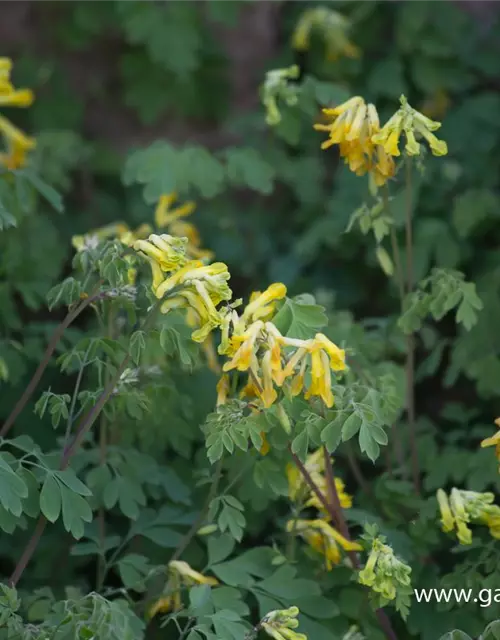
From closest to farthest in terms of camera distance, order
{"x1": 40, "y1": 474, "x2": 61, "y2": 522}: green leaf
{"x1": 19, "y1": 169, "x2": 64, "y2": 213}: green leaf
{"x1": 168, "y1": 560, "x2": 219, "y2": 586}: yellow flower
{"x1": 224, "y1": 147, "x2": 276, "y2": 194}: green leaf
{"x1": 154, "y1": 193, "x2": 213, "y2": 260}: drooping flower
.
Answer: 1. {"x1": 40, "y1": 474, "x2": 61, "y2": 522}: green leaf
2. {"x1": 168, "y1": 560, "x2": 219, "y2": 586}: yellow flower
3. {"x1": 19, "y1": 169, "x2": 64, "y2": 213}: green leaf
4. {"x1": 154, "y1": 193, "x2": 213, "y2": 260}: drooping flower
5. {"x1": 224, "y1": 147, "x2": 276, "y2": 194}: green leaf

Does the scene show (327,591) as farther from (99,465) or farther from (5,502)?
(5,502)

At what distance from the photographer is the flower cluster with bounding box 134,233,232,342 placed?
163cm

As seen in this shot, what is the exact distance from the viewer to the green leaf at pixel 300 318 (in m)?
1.76

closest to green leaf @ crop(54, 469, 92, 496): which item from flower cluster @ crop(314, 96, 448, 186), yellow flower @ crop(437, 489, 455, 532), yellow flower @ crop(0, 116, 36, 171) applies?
yellow flower @ crop(437, 489, 455, 532)

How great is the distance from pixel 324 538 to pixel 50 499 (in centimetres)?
64

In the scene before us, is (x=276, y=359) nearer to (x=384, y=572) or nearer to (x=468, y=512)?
(x=384, y=572)

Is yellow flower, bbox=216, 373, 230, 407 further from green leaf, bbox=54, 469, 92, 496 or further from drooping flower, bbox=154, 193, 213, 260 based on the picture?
drooping flower, bbox=154, 193, 213, 260

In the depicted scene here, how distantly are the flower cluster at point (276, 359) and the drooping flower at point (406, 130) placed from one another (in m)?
0.42

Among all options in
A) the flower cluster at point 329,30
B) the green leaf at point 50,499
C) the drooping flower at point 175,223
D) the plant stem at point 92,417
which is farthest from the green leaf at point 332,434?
the flower cluster at point 329,30

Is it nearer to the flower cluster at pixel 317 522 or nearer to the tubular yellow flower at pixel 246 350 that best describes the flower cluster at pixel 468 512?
the flower cluster at pixel 317 522

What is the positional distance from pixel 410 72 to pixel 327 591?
6.38 feet

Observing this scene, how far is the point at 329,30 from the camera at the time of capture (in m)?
3.13

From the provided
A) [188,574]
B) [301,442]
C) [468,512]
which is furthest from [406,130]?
[188,574]

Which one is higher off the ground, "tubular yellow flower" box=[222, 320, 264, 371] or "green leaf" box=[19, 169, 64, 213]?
"tubular yellow flower" box=[222, 320, 264, 371]
